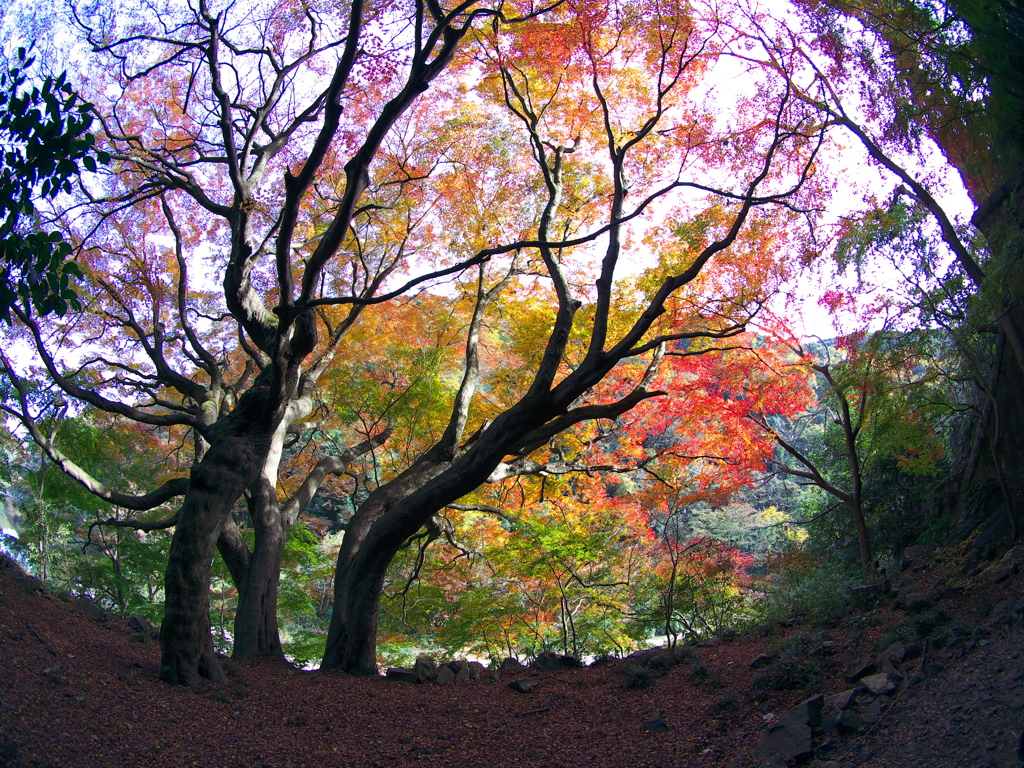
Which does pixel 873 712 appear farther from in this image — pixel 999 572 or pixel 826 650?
pixel 999 572

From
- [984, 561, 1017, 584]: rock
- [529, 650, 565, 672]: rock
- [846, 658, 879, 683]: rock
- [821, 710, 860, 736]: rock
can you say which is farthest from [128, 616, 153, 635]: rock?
[984, 561, 1017, 584]: rock

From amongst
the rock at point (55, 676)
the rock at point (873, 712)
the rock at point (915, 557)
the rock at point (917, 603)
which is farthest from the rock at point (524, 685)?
the rock at point (915, 557)

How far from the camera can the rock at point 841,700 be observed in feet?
13.1

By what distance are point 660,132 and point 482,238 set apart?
9.58 ft

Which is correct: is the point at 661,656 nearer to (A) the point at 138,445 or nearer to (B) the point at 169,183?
(B) the point at 169,183

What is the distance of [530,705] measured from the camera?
582cm

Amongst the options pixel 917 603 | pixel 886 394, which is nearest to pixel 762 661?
pixel 917 603

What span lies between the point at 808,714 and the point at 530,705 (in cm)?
266

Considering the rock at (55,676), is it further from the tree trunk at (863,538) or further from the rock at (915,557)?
the tree trunk at (863,538)

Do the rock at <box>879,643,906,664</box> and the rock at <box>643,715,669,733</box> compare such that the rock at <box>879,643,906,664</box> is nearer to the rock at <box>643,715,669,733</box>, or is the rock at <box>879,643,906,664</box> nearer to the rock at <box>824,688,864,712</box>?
the rock at <box>824,688,864,712</box>

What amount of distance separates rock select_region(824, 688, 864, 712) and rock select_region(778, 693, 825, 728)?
0.06 metres

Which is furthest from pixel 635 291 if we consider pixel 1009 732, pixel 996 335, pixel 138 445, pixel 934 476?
pixel 138 445

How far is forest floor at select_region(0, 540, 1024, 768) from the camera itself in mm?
3465

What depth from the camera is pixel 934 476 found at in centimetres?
912
